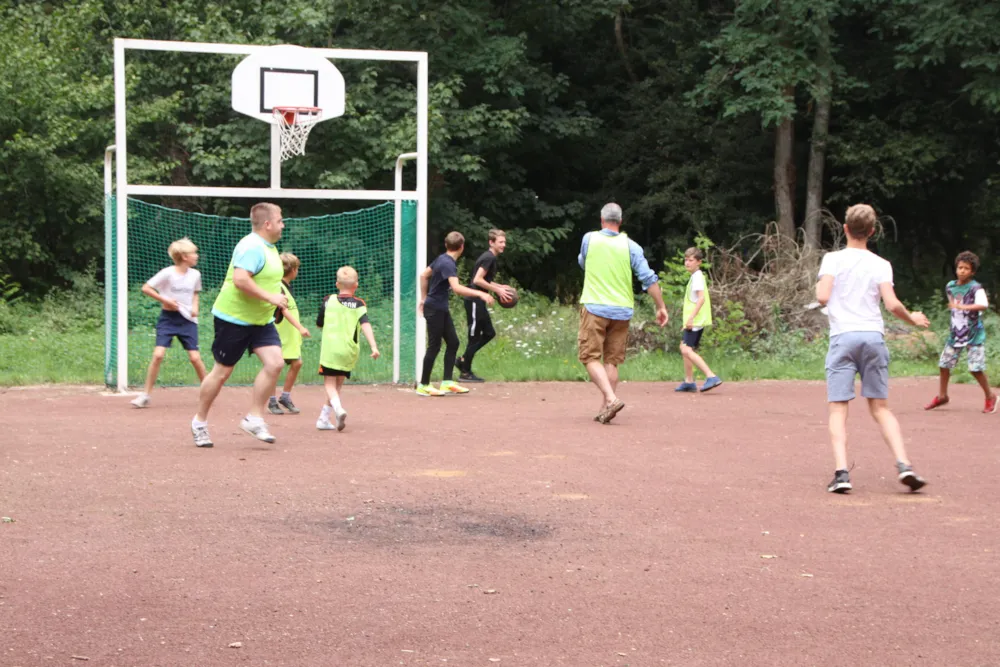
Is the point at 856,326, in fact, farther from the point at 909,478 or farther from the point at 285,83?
the point at 285,83

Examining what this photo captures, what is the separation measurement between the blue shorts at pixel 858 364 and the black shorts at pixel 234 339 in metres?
3.91

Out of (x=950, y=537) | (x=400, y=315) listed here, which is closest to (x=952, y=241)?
(x=400, y=315)

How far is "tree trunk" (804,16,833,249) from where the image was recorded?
26.5m

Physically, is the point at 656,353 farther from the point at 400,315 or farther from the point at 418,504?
the point at 418,504

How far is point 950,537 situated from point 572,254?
85.0ft

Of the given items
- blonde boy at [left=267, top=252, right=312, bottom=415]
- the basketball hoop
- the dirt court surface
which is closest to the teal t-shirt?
the dirt court surface

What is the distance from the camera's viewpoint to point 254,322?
8.98 m

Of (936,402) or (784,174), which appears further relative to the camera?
(784,174)

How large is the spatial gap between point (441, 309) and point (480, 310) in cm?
111

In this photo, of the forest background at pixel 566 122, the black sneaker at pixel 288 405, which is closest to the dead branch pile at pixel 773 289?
the forest background at pixel 566 122

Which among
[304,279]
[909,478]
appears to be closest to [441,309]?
[909,478]

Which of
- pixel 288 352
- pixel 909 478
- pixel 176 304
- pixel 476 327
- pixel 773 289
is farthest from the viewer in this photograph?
pixel 773 289

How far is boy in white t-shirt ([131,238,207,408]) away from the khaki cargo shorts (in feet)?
11.7

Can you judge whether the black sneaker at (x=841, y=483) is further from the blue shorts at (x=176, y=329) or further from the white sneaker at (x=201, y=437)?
the blue shorts at (x=176, y=329)
